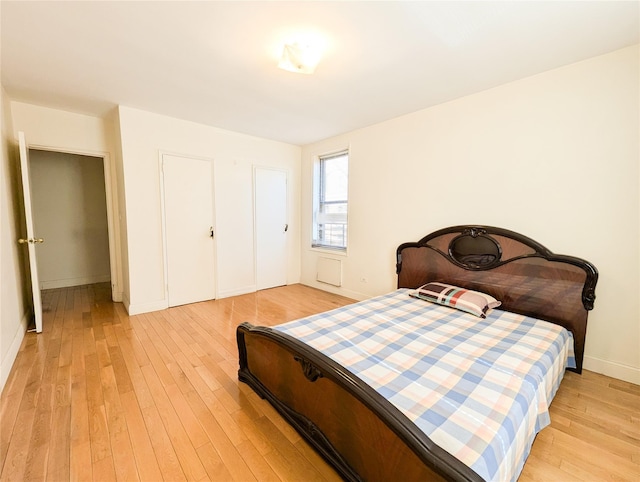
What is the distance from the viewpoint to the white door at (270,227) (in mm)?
4508

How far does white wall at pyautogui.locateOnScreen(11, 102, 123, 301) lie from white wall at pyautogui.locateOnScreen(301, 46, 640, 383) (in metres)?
3.75

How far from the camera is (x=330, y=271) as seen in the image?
4.45 meters

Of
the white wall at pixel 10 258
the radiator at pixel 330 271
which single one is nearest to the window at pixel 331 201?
the radiator at pixel 330 271

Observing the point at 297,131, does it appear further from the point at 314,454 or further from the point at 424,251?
the point at 314,454

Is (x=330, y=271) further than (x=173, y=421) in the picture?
Yes

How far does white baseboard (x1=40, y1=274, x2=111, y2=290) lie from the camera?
454 cm

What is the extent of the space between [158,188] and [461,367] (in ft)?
12.2

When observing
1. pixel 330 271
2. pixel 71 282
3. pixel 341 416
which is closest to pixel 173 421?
pixel 341 416

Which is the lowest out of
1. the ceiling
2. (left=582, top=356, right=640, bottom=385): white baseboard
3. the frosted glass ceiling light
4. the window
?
(left=582, top=356, right=640, bottom=385): white baseboard

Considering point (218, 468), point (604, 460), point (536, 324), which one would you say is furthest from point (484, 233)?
point (218, 468)

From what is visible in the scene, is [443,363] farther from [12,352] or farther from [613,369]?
[12,352]

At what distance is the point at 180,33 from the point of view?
186cm

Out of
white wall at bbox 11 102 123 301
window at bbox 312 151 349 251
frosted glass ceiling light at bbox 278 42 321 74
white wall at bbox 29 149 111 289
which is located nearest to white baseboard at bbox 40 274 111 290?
white wall at bbox 29 149 111 289

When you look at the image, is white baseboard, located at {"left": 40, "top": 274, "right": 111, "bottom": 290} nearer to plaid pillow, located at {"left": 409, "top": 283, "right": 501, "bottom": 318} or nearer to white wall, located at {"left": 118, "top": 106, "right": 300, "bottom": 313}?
white wall, located at {"left": 118, "top": 106, "right": 300, "bottom": 313}
